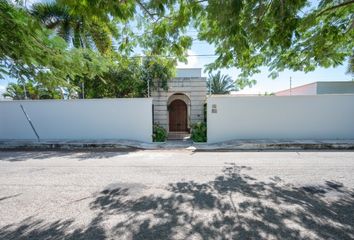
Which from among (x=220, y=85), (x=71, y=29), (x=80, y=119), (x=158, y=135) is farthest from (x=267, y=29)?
(x=220, y=85)

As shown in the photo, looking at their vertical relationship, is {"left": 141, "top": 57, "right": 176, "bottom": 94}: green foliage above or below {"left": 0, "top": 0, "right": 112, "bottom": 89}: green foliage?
above

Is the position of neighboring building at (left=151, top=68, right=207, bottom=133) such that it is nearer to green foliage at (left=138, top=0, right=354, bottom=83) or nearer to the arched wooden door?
the arched wooden door

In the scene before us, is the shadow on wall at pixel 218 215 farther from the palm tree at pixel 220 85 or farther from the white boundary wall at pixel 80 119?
the palm tree at pixel 220 85

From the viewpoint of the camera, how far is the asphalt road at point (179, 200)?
10.5 feet

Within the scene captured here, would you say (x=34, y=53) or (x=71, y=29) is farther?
(x=71, y=29)

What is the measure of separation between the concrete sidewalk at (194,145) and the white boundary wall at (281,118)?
0.78 meters

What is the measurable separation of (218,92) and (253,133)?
15821mm

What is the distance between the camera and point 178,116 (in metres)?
15.5

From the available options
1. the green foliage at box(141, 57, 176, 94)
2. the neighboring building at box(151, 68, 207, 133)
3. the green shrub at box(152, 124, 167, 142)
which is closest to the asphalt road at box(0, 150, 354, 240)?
the green shrub at box(152, 124, 167, 142)

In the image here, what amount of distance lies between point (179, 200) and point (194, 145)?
23.3 ft

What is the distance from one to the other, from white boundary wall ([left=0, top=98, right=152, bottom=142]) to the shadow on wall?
7480 mm

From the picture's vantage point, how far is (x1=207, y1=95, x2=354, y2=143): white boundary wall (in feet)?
37.9

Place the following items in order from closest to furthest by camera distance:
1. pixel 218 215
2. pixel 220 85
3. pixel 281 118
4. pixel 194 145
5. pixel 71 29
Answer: pixel 218 215 → pixel 194 145 → pixel 281 118 → pixel 71 29 → pixel 220 85

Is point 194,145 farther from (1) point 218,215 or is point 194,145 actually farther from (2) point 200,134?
(1) point 218,215
